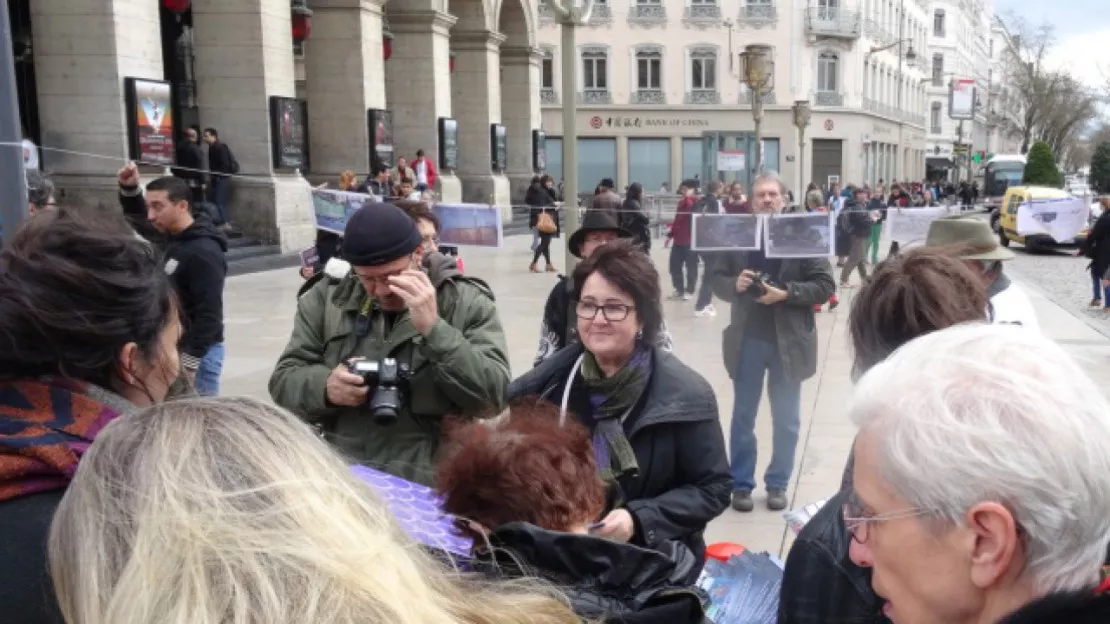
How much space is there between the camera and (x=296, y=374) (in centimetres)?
321

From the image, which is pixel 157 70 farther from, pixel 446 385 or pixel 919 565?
pixel 919 565

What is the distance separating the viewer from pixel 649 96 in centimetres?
5116

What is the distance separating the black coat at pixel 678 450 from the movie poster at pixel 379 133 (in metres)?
17.4

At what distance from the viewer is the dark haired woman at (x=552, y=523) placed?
5.54 ft

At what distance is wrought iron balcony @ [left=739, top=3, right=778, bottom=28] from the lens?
51.0 m

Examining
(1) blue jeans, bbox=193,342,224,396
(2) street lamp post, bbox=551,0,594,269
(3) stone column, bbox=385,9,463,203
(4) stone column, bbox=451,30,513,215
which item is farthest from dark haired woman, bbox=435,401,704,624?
(4) stone column, bbox=451,30,513,215

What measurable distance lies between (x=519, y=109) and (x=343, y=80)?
36.9 feet

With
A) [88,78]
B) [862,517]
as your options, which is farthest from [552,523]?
[88,78]

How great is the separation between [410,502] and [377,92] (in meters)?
19.3

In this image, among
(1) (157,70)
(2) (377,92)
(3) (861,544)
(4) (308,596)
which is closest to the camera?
(4) (308,596)

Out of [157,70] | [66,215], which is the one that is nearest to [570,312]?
[66,215]

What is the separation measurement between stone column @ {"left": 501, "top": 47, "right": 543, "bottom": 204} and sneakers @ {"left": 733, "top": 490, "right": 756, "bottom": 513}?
25.0 meters

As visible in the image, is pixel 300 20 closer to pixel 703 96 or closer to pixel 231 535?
pixel 231 535

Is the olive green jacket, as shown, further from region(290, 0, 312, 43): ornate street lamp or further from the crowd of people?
region(290, 0, 312, 43): ornate street lamp
